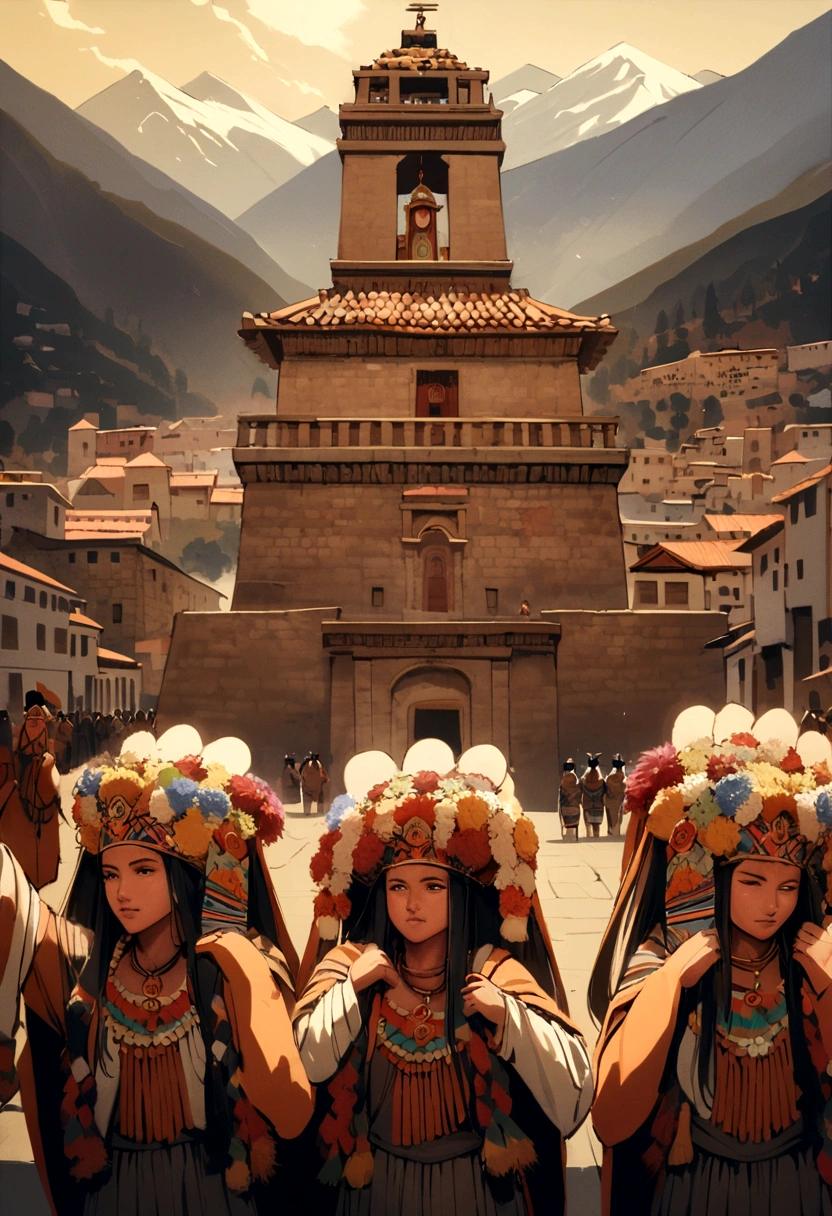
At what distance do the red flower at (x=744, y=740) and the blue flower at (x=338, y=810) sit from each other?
1.51 m

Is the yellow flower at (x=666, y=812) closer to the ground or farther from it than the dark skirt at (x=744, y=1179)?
farther from it

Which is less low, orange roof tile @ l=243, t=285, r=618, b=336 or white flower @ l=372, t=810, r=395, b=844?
orange roof tile @ l=243, t=285, r=618, b=336

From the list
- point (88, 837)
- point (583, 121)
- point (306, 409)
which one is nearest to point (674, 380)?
point (583, 121)

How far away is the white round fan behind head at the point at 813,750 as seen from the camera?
13.9ft

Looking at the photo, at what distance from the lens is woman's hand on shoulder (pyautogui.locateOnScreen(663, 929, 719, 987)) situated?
3824mm

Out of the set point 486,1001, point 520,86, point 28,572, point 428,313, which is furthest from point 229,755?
point 520,86

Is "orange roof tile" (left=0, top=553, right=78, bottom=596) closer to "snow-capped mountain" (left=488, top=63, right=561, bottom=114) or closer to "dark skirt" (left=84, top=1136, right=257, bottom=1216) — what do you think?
"dark skirt" (left=84, top=1136, right=257, bottom=1216)

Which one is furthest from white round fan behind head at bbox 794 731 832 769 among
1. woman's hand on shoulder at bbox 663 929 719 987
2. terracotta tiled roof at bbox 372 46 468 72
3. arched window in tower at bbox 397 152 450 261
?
terracotta tiled roof at bbox 372 46 468 72

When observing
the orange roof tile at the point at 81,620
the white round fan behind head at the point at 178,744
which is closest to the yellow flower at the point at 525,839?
the white round fan behind head at the point at 178,744

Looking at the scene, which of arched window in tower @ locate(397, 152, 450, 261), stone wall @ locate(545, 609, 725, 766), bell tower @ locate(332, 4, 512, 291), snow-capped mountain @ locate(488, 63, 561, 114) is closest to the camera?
stone wall @ locate(545, 609, 725, 766)

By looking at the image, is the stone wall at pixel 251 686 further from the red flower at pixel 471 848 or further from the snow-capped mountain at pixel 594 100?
the snow-capped mountain at pixel 594 100

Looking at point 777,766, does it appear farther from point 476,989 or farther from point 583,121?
point 583,121

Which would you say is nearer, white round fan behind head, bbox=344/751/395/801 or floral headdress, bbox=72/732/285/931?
floral headdress, bbox=72/732/285/931

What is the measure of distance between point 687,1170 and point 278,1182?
148cm
